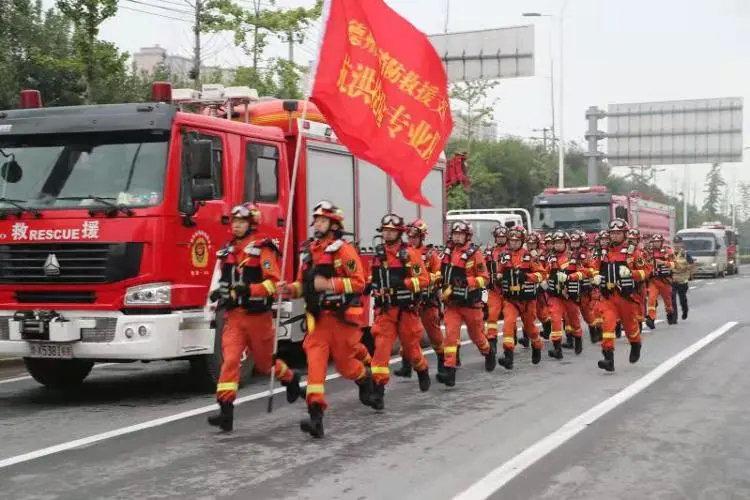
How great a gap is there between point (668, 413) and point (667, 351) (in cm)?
618

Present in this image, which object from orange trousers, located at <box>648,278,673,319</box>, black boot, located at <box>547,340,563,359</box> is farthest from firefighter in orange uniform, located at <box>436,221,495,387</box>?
orange trousers, located at <box>648,278,673,319</box>

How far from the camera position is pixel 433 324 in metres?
12.1

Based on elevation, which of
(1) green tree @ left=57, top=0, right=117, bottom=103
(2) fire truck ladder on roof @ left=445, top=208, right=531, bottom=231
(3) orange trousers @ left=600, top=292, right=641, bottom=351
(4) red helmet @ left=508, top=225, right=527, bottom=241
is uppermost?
(1) green tree @ left=57, top=0, right=117, bottom=103

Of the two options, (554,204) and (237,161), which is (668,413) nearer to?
(237,161)

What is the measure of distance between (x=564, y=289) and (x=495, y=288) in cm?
175

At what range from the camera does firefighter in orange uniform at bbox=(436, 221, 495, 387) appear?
12250mm

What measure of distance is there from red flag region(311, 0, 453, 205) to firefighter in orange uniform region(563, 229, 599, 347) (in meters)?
6.65

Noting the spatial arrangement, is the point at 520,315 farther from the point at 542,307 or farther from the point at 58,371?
the point at 58,371

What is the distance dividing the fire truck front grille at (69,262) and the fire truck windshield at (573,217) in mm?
20785

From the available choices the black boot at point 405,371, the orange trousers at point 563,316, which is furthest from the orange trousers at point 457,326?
the orange trousers at point 563,316

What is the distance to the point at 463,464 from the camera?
7.59 m

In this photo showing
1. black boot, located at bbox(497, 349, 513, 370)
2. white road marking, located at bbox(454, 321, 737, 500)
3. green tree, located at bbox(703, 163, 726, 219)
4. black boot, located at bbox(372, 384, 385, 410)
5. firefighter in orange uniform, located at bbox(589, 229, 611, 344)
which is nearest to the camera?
white road marking, located at bbox(454, 321, 737, 500)

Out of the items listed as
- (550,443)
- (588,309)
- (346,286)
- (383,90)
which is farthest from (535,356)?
(346,286)

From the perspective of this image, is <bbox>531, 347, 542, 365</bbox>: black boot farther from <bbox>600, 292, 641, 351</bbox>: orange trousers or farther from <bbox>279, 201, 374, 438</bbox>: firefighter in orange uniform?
<bbox>279, 201, 374, 438</bbox>: firefighter in orange uniform
